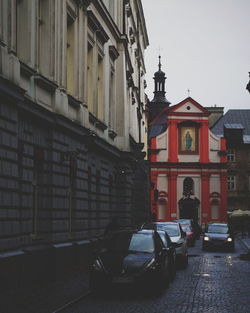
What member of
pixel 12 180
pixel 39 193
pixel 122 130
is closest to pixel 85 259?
pixel 39 193

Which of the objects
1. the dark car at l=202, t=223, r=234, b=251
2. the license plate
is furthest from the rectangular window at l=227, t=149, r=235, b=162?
the license plate

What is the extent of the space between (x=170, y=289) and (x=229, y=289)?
58.4 inches

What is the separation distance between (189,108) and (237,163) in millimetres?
8771

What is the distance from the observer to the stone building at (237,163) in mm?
73312

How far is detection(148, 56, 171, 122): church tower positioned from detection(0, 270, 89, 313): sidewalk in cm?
7269

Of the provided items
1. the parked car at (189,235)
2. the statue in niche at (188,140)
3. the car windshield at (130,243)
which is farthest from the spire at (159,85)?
the car windshield at (130,243)

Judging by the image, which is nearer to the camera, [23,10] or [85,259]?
[23,10]

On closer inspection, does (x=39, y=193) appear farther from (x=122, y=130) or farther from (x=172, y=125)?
(x=172, y=125)

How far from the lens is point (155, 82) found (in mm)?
91875

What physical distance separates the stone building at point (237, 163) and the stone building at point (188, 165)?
12.3 ft

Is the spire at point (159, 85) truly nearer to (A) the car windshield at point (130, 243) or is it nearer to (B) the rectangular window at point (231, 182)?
(B) the rectangular window at point (231, 182)

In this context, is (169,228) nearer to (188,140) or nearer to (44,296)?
(44,296)

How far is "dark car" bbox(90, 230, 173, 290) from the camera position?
1509 centimetres

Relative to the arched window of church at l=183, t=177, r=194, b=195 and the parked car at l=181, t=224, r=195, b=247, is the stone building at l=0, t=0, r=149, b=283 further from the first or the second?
the arched window of church at l=183, t=177, r=194, b=195
